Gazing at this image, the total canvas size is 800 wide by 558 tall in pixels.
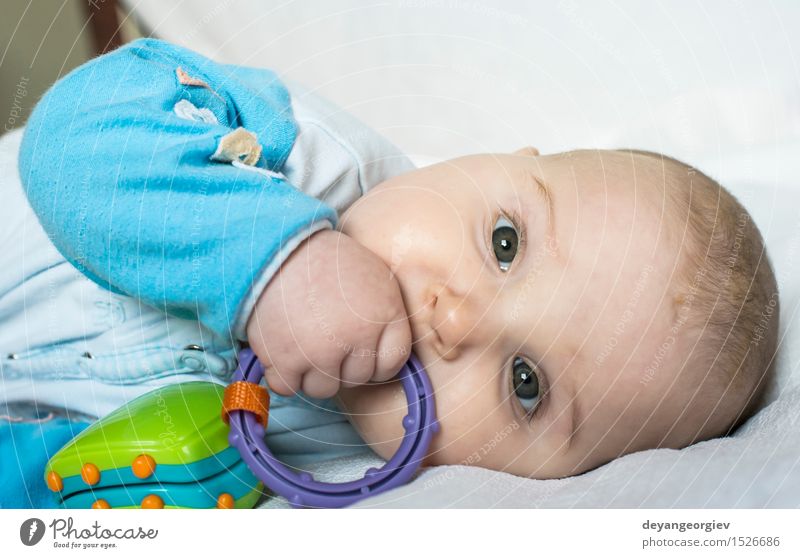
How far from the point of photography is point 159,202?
1.76 ft

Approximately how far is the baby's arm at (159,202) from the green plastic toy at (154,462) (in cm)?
8

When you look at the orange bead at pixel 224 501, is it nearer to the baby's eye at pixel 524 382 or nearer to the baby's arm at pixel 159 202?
the baby's arm at pixel 159 202

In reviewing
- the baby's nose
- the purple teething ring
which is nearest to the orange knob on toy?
the purple teething ring

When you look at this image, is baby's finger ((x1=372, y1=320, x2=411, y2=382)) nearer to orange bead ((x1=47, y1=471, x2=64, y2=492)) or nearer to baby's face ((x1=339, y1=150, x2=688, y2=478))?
baby's face ((x1=339, y1=150, x2=688, y2=478))

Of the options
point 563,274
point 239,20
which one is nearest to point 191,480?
point 563,274

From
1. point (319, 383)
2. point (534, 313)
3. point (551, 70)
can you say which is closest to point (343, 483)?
point (319, 383)

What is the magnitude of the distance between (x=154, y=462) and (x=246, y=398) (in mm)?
83

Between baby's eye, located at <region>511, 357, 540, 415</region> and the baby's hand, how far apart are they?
0.10m

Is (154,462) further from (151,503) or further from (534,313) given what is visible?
(534,313)

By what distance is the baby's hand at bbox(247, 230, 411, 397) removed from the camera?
522 millimetres

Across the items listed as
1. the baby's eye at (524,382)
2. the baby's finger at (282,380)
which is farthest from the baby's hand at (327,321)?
the baby's eye at (524,382)

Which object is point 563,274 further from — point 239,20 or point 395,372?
point 239,20

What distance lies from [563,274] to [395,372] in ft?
0.48
